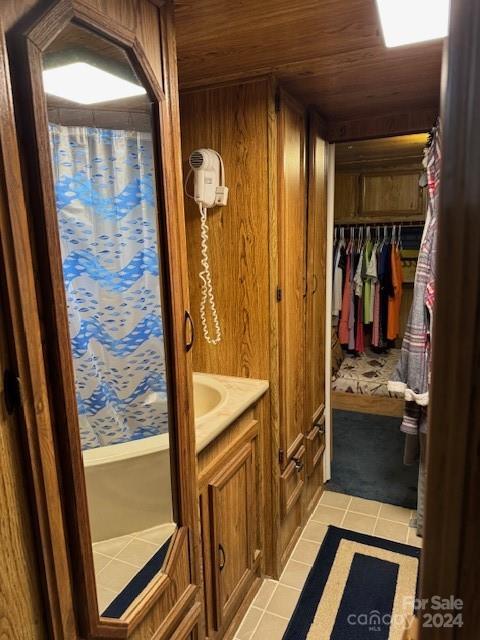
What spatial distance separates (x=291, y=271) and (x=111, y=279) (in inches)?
45.1

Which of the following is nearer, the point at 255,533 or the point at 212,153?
the point at 212,153

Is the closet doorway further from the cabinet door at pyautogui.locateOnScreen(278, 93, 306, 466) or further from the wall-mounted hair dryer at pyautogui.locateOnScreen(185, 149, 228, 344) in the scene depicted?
the wall-mounted hair dryer at pyautogui.locateOnScreen(185, 149, 228, 344)

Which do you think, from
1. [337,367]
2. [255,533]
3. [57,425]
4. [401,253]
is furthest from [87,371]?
[401,253]

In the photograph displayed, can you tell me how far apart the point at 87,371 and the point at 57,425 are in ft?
0.66

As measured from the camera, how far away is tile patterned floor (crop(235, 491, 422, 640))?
1873mm

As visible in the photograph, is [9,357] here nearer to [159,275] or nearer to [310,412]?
[159,275]

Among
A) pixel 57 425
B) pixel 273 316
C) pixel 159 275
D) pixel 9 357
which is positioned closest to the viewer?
pixel 9 357

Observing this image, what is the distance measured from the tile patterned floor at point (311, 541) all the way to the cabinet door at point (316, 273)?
1.86ft

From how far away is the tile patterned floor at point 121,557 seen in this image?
3.14ft

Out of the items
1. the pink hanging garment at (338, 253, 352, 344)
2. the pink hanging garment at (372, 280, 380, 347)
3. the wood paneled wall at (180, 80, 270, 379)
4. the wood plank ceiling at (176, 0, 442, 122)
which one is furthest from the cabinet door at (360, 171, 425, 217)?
the wood paneled wall at (180, 80, 270, 379)

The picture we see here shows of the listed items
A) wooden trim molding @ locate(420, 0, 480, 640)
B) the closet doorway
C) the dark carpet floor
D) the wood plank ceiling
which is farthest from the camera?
the closet doorway

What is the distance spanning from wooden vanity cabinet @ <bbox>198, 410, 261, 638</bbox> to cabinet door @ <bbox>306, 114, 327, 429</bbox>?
2.40 ft

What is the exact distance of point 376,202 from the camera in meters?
4.62

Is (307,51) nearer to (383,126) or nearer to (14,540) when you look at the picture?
(383,126)
